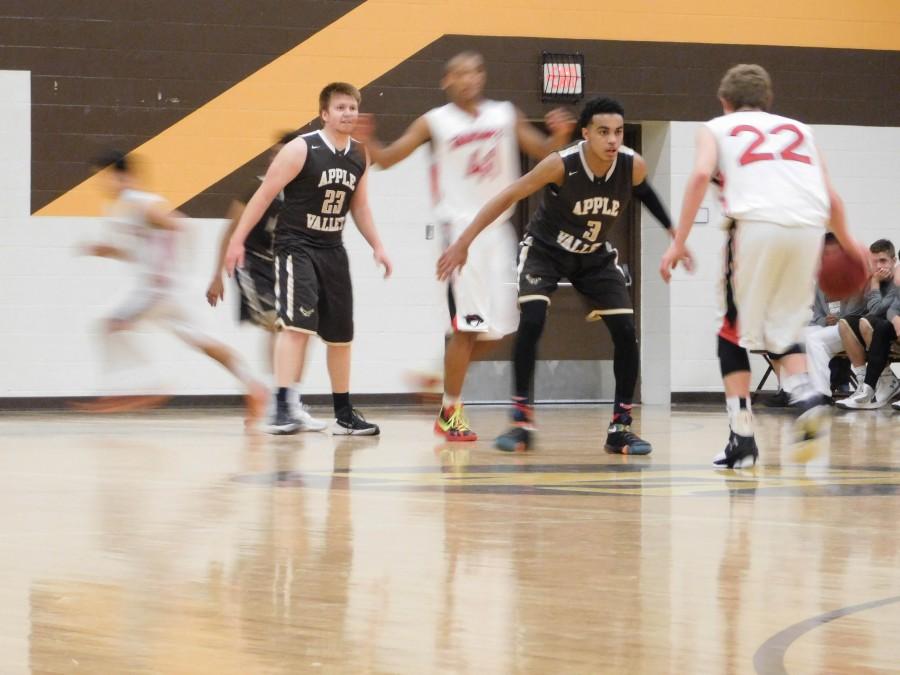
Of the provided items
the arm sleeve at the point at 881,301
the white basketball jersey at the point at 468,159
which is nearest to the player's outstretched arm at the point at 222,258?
the white basketball jersey at the point at 468,159

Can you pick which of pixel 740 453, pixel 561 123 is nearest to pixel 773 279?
pixel 740 453

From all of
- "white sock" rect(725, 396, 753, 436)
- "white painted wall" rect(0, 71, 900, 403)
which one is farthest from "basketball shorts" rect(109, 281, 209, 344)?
"white sock" rect(725, 396, 753, 436)

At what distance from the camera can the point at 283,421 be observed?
7887 millimetres

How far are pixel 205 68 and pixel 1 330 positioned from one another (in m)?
2.65

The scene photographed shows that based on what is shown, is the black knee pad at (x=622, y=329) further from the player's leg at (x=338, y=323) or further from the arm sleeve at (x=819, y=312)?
the arm sleeve at (x=819, y=312)

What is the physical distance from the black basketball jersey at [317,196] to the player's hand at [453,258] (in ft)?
4.47

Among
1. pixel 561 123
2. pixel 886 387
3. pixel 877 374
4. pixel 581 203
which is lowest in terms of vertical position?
pixel 886 387

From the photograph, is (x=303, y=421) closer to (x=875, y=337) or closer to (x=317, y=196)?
(x=317, y=196)

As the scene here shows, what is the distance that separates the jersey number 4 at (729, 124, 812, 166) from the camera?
5910 millimetres

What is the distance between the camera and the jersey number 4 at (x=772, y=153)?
5910mm

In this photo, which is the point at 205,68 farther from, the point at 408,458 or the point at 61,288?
the point at 408,458

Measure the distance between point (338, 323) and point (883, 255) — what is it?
17.9 ft

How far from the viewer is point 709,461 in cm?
644

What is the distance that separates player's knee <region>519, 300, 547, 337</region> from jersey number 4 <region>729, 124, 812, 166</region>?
4.33 feet
